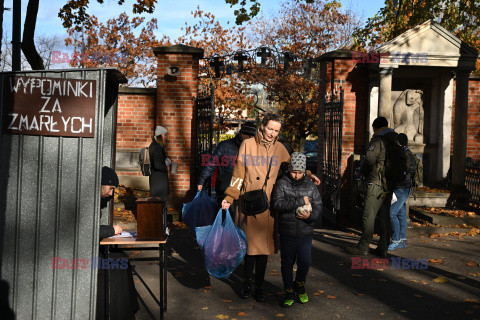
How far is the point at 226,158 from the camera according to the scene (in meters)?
7.04

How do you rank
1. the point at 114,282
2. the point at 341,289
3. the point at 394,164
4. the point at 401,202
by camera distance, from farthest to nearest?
the point at 401,202, the point at 394,164, the point at 341,289, the point at 114,282

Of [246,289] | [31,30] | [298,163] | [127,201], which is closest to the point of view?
[298,163]

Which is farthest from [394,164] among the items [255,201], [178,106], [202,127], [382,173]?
[178,106]

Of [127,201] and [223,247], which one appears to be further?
[127,201]

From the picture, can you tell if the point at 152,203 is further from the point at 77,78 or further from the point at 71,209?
the point at 77,78

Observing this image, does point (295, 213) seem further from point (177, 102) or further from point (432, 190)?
point (432, 190)

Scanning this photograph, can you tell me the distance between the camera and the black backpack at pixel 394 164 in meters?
7.72

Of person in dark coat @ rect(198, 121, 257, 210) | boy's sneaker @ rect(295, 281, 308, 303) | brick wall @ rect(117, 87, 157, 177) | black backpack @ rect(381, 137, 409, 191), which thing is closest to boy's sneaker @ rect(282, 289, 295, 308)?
boy's sneaker @ rect(295, 281, 308, 303)

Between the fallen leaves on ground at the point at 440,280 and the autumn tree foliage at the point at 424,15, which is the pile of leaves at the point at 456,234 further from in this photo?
the autumn tree foliage at the point at 424,15

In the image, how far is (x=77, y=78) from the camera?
14.2 ft

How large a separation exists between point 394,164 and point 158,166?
4107 mm

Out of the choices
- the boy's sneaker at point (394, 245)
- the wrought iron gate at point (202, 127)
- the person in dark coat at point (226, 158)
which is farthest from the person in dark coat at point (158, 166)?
the boy's sneaker at point (394, 245)

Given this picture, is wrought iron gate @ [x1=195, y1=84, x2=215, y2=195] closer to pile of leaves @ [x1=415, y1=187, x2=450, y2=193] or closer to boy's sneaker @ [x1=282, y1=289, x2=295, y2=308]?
pile of leaves @ [x1=415, y1=187, x2=450, y2=193]

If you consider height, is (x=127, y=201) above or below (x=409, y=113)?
below
